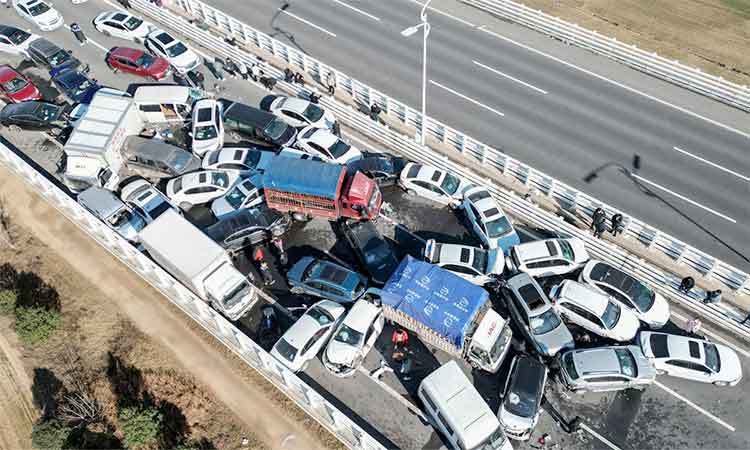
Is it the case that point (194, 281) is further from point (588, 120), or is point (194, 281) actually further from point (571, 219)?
point (588, 120)

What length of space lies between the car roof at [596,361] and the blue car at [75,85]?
1309 inches

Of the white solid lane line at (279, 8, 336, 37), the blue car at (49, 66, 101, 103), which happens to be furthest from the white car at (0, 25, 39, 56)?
the white solid lane line at (279, 8, 336, 37)

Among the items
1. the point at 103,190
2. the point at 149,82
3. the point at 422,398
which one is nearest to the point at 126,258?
the point at 103,190

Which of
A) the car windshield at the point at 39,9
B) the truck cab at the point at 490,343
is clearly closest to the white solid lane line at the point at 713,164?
the truck cab at the point at 490,343

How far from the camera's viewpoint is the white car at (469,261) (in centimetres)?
2773

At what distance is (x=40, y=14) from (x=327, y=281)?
3351 cm

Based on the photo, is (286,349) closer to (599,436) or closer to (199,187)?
(199,187)

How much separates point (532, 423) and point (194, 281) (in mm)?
15938

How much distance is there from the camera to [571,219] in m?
31.1

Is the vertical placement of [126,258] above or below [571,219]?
below

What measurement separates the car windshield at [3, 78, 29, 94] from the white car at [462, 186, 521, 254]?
99.4ft

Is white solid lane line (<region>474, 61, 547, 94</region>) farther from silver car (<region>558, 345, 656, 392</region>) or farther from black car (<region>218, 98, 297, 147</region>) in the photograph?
silver car (<region>558, 345, 656, 392</region>)

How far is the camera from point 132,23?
4203cm

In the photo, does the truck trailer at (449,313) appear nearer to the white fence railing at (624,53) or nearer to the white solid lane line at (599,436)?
the white solid lane line at (599,436)
